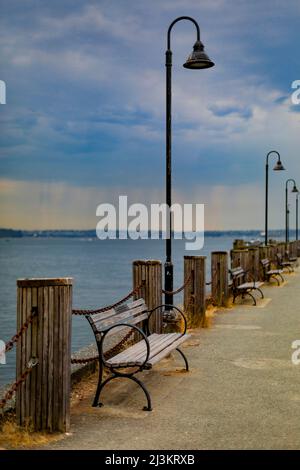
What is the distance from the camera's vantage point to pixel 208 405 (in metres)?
6.50

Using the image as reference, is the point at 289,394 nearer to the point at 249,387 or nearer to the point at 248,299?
the point at 249,387

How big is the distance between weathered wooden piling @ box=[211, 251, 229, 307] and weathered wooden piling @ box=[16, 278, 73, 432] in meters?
9.43

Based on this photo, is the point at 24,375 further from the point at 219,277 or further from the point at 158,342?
the point at 219,277

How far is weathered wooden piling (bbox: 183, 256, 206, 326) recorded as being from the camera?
11.8m

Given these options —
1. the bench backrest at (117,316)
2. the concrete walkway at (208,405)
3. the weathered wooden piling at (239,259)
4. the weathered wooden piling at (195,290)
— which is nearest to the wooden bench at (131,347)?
the bench backrest at (117,316)

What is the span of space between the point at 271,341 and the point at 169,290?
2096mm

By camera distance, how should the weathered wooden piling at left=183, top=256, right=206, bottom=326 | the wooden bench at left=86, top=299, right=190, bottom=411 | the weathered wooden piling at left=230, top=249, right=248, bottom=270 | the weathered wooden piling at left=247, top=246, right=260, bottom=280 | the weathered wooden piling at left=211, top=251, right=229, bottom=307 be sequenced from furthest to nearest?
the weathered wooden piling at left=247, top=246, right=260, bottom=280, the weathered wooden piling at left=230, top=249, right=248, bottom=270, the weathered wooden piling at left=211, top=251, right=229, bottom=307, the weathered wooden piling at left=183, top=256, right=206, bottom=326, the wooden bench at left=86, top=299, right=190, bottom=411

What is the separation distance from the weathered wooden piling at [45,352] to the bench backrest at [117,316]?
94 centimetres

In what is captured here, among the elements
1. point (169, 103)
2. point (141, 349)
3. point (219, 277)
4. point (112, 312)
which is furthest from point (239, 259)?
point (112, 312)

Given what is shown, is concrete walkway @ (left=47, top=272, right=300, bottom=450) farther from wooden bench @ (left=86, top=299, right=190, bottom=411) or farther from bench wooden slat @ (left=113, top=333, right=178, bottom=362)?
bench wooden slat @ (left=113, top=333, right=178, bottom=362)

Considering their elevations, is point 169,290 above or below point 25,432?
above

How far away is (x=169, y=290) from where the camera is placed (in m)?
11.3

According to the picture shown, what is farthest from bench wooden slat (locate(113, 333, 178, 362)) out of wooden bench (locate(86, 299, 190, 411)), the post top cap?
the post top cap
